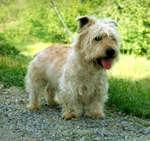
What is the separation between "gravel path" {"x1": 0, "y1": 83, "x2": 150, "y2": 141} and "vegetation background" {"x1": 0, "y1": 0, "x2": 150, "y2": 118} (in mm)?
776

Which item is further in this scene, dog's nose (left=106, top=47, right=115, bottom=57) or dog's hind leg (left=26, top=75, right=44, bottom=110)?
dog's hind leg (left=26, top=75, right=44, bottom=110)

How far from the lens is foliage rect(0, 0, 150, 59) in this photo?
1934 centimetres

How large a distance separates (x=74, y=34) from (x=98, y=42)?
53.6ft

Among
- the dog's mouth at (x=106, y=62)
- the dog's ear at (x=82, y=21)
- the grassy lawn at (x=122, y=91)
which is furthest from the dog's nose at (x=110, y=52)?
the dog's ear at (x=82, y=21)

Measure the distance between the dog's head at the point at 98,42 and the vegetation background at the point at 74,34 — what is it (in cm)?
126

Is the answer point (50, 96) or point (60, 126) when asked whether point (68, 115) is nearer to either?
point (60, 126)

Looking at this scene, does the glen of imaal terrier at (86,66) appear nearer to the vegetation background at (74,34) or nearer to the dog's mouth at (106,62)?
the dog's mouth at (106,62)

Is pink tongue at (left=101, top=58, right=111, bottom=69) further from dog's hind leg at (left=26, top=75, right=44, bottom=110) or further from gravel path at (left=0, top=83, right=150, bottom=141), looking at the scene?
dog's hind leg at (left=26, top=75, right=44, bottom=110)

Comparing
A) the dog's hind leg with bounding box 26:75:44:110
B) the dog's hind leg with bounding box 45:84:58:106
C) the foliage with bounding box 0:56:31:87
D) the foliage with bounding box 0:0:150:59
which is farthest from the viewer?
the foliage with bounding box 0:0:150:59

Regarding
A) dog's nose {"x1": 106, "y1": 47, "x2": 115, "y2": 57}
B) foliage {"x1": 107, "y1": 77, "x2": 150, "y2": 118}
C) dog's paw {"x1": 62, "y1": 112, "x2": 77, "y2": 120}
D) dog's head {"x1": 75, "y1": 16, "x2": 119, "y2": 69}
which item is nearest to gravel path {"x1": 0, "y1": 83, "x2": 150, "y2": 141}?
dog's paw {"x1": 62, "y1": 112, "x2": 77, "y2": 120}

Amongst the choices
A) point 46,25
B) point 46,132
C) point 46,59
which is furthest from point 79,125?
point 46,25

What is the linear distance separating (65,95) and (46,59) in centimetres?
89

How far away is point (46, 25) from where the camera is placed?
84.4 feet

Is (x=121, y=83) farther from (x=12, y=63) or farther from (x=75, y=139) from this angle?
(x=12, y=63)
